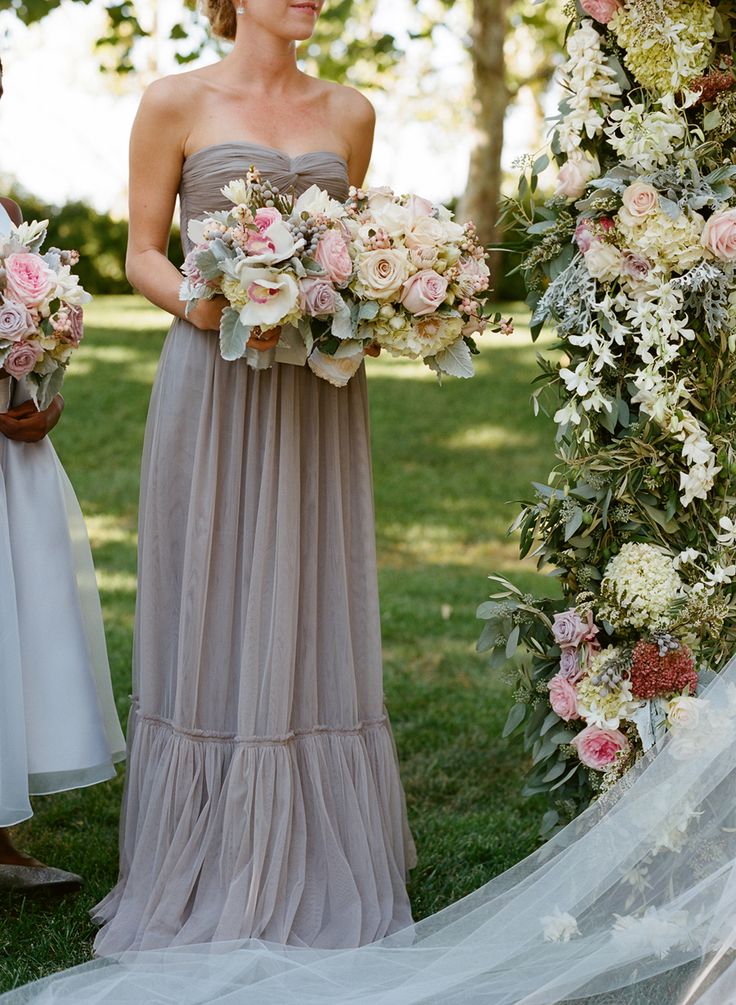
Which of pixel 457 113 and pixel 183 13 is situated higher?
pixel 457 113

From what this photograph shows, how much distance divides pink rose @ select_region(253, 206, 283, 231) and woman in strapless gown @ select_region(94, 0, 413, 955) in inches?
15.8

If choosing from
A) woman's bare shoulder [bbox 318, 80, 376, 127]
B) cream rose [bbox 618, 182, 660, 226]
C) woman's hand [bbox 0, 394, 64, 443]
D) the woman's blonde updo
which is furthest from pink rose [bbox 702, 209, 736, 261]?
woman's hand [bbox 0, 394, 64, 443]

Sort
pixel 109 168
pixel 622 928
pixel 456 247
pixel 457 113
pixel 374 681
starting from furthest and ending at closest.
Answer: pixel 457 113 < pixel 109 168 < pixel 374 681 < pixel 456 247 < pixel 622 928

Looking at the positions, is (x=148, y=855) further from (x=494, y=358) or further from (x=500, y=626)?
(x=494, y=358)

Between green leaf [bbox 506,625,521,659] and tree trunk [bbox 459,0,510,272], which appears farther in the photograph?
tree trunk [bbox 459,0,510,272]

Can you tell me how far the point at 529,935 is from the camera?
2670 millimetres

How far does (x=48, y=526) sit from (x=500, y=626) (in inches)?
50.9

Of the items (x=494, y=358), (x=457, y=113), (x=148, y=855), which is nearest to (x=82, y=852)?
(x=148, y=855)

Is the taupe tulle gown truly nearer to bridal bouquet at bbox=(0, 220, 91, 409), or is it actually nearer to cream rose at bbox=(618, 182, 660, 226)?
bridal bouquet at bbox=(0, 220, 91, 409)

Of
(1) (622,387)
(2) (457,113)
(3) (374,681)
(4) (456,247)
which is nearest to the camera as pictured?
(4) (456,247)

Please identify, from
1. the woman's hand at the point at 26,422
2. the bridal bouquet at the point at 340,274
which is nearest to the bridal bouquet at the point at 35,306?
the woman's hand at the point at 26,422

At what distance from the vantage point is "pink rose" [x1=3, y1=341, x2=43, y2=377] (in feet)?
10.2

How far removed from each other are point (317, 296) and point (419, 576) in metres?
4.64

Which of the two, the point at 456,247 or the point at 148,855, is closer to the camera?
the point at 456,247
